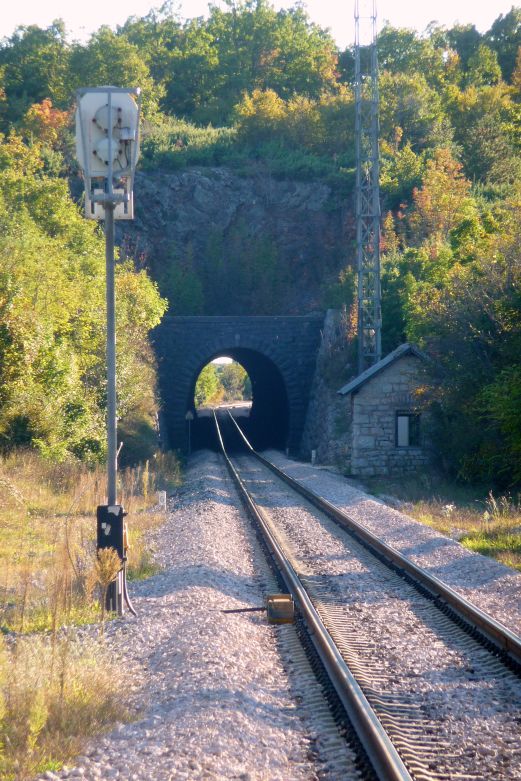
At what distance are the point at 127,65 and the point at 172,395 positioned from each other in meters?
33.8

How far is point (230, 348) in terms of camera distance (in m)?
37.2

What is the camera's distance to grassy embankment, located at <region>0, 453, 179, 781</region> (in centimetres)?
564

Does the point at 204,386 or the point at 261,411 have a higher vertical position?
the point at 204,386

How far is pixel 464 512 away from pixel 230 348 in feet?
67.2

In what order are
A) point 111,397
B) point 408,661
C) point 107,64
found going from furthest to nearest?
point 107,64 → point 111,397 → point 408,661

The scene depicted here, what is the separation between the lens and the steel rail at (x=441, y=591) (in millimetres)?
7940

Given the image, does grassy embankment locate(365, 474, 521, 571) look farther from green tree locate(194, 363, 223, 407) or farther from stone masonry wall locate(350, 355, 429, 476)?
green tree locate(194, 363, 223, 407)

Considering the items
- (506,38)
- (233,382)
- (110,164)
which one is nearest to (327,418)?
(110,164)

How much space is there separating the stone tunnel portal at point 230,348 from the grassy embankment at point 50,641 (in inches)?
768

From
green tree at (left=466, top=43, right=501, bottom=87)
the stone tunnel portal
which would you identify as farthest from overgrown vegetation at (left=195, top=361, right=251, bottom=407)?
the stone tunnel portal

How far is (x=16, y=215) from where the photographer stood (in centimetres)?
3136

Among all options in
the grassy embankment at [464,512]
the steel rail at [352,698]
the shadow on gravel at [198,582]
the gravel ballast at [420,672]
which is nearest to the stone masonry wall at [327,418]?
the grassy embankment at [464,512]

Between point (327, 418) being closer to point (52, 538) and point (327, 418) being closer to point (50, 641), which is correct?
point (52, 538)

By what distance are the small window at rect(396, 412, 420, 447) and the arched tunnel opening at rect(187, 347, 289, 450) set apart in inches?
486
